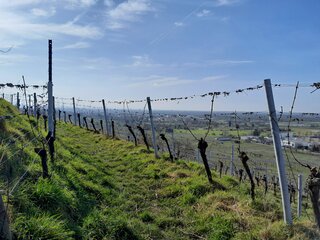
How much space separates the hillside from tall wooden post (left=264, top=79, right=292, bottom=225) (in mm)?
267

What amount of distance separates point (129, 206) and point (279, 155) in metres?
3.38

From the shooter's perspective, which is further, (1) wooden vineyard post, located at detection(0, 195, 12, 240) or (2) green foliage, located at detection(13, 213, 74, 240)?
(2) green foliage, located at detection(13, 213, 74, 240)

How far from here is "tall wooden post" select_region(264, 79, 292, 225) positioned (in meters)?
5.32

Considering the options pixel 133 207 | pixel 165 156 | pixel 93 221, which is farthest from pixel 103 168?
pixel 93 221

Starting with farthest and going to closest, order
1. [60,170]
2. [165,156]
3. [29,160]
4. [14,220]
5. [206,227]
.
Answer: [165,156]
[60,170]
[29,160]
[206,227]
[14,220]

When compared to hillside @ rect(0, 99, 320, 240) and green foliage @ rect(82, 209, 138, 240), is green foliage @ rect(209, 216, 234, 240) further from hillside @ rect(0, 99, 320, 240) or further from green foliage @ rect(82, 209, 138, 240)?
green foliage @ rect(82, 209, 138, 240)

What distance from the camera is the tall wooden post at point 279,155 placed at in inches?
209

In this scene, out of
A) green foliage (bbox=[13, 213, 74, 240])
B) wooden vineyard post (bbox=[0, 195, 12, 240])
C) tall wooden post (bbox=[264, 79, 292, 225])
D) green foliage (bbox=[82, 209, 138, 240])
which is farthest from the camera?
tall wooden post (bbox=[264, 79, 292, 225])

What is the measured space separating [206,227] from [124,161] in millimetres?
6984

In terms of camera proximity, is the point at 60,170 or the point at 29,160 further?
the point at 60,170

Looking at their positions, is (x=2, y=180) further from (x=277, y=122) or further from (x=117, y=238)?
(x=277, y=122)

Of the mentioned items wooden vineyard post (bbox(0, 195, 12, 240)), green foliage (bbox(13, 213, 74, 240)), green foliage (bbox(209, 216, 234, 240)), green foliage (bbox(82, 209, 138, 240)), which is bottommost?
green foliage (bbox(209, 216, 234, 240))

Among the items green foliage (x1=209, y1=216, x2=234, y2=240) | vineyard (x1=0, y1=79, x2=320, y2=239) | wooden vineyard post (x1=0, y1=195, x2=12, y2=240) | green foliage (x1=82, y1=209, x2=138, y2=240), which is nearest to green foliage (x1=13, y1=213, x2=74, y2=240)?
vineyard (x1=0, y1=79, x2=320, y2=239)

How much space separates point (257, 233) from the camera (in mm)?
5215
